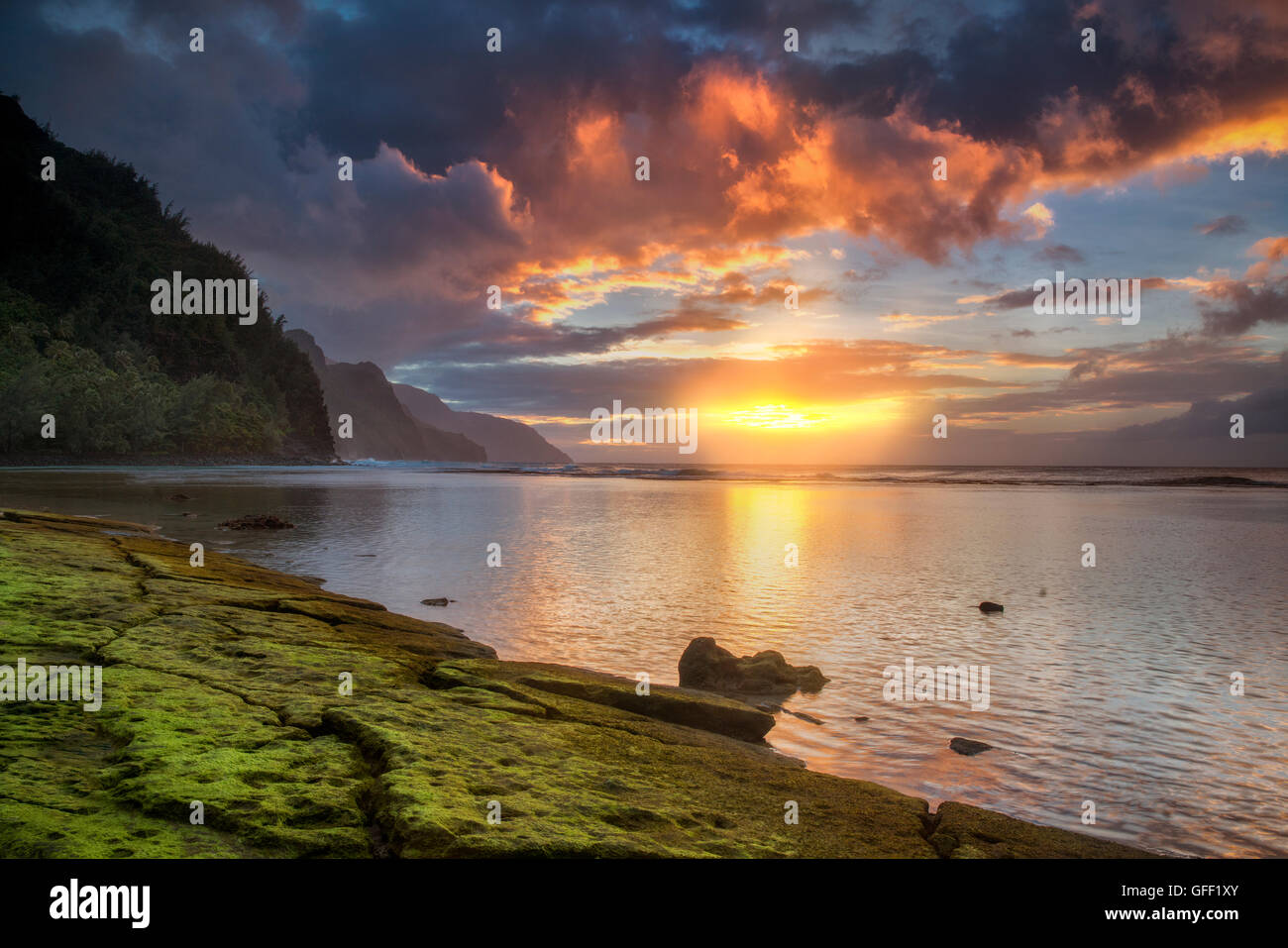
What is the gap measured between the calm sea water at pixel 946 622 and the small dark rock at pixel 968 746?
200 millimetres

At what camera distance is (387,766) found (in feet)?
16.8

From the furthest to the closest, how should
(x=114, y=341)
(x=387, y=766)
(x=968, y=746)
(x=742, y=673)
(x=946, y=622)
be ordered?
(x=114, y=341)
(x=946, y=622)
(x=742, y=673)
(x=968, y=746)
(x=387, y=766)

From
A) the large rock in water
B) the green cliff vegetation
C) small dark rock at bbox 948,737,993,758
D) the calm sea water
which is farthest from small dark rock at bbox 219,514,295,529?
the green cliff vegetation

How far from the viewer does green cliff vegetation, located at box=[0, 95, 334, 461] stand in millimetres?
92250

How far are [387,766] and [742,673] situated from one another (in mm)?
6127

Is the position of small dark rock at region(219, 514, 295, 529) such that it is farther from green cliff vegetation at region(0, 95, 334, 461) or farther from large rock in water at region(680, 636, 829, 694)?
green cliff vegetation at region(0, 95, 334, 461)

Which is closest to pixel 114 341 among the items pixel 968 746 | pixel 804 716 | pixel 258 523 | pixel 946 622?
pixel 258 523

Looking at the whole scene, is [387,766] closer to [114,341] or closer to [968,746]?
[968,746]

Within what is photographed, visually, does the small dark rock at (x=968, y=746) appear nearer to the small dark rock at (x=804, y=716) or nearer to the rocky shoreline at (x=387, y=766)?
the small dark rock at (x=804, y=716)

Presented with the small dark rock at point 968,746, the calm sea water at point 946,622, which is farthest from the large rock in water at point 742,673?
the small dark rock at point 968,746
